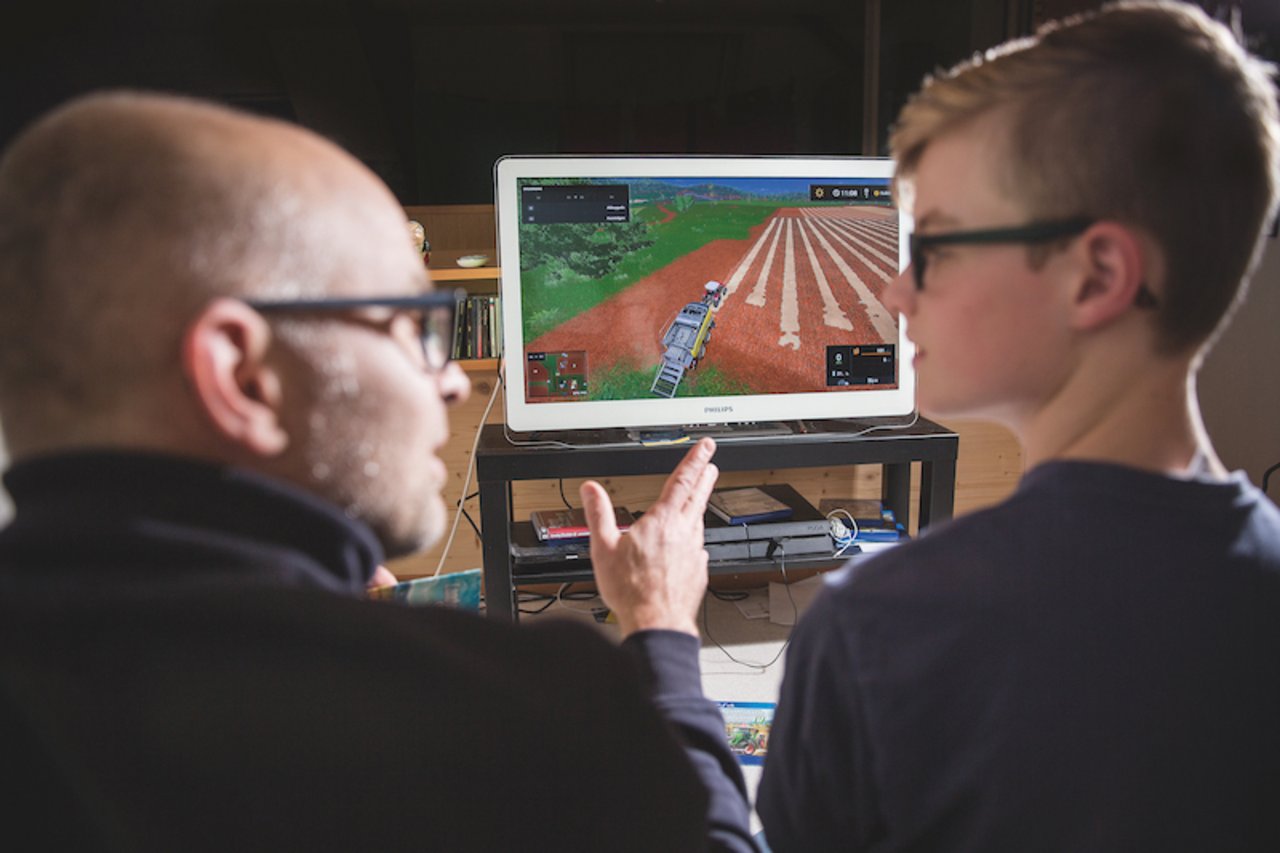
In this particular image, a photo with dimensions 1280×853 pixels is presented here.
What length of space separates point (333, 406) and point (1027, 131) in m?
0.60

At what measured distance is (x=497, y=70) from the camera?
2215mm

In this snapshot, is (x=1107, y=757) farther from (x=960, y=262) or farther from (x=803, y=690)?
(x=960, y=262)

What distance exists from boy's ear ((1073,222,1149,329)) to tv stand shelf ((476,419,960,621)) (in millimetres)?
1040

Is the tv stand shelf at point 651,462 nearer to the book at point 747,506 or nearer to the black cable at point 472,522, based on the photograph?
the book at point 747,506

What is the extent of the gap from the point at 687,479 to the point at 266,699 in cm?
73

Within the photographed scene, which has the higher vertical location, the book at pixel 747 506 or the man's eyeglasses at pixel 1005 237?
the man's eyeglasses at pixel 1005 237

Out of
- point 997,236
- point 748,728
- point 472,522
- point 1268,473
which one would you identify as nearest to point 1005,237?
point 997,236

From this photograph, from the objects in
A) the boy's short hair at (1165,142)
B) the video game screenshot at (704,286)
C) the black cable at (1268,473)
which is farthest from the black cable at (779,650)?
A: the black cable at (1268,473)

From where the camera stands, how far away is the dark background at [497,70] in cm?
211

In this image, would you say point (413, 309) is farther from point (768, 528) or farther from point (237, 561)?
point (768, 528)

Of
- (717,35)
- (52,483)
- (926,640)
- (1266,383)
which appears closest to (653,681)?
(926,640)

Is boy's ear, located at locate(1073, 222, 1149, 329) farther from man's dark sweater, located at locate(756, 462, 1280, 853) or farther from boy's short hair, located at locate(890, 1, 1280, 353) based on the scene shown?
man's dark sweater, located at locate(756, 462, 1280, 853)

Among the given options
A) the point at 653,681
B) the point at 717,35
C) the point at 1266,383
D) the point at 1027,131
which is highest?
the point at 717,35

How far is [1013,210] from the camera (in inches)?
28.5
